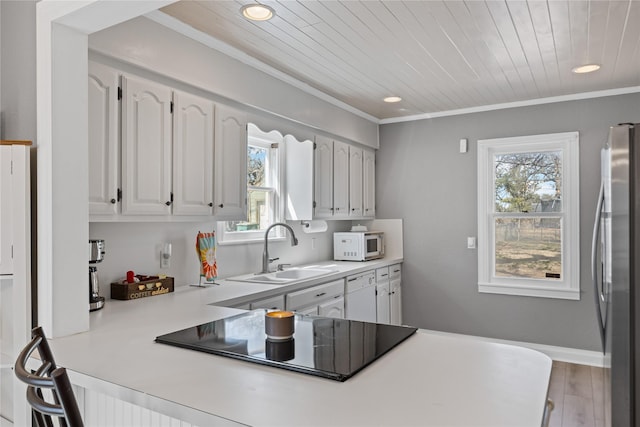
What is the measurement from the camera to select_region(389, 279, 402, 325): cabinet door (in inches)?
178

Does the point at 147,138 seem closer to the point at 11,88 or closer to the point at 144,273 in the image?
the point at 11,88

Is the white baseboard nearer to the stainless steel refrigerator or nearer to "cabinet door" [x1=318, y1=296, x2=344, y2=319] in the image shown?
"cabinet door" [x1=318, y1=296, x2=344, y2=319]

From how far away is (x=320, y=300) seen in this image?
10.6 feet

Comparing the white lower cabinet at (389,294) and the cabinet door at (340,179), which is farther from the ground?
the cabinet door at (340,179)

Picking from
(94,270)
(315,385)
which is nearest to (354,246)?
(94,270)

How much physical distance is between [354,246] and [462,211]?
118 cm

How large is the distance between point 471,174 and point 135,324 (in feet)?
11.8

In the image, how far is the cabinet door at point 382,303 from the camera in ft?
13.7

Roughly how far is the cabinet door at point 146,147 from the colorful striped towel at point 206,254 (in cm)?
45

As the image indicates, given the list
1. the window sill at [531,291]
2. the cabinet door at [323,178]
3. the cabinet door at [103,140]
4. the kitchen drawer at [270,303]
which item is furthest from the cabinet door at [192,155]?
the window sill at [531,291]

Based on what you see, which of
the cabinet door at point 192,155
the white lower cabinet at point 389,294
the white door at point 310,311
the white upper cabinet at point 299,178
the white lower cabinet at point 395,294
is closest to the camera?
the cabinet door at point 192,155

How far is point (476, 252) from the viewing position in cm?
442

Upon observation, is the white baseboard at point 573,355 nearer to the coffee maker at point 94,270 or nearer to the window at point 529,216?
the window at point 529,216

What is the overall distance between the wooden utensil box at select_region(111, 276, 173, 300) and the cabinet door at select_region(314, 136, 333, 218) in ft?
5.22
